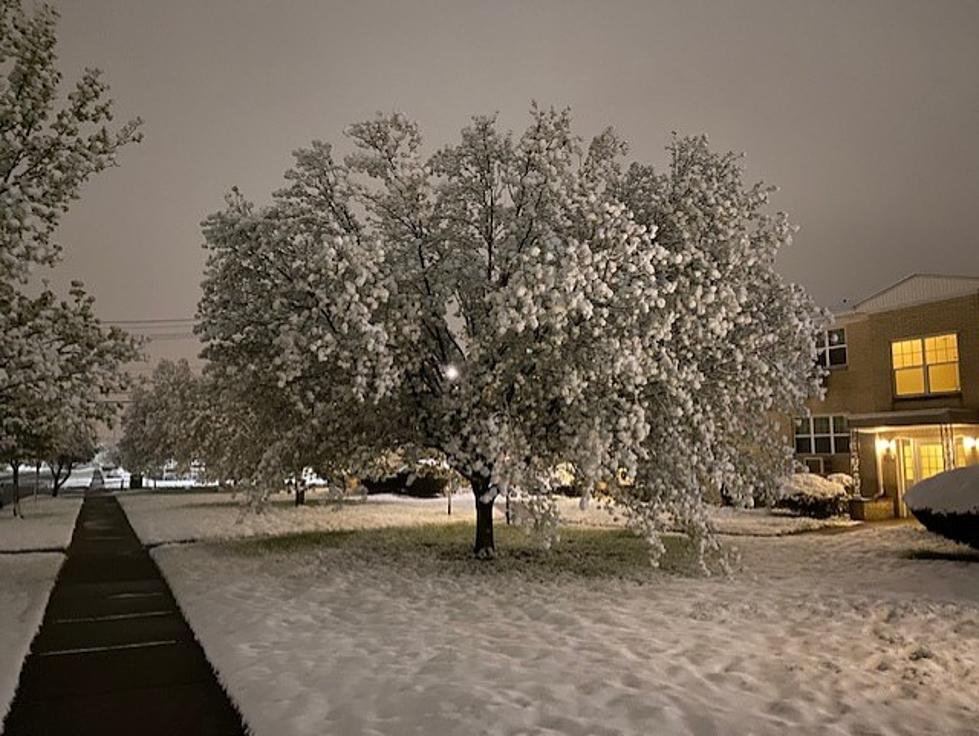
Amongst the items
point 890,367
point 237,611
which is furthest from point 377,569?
point 890,367

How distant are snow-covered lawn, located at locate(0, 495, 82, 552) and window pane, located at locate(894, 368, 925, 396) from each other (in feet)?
75.0

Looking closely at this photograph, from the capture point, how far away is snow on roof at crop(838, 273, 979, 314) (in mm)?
21314

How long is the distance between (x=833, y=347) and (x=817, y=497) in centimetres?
542

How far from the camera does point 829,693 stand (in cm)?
616

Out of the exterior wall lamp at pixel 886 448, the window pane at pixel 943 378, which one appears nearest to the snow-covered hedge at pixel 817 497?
the exterior wall lamp at pixel 886 448

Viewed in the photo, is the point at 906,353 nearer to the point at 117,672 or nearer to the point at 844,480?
the point at 844,480

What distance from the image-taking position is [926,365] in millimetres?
21703

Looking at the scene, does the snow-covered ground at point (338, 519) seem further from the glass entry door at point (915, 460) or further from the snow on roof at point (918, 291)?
the snow on roof at point (918, 291)

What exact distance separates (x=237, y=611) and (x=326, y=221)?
243 inches

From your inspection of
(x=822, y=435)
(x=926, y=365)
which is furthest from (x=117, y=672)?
(x=822, y=435)

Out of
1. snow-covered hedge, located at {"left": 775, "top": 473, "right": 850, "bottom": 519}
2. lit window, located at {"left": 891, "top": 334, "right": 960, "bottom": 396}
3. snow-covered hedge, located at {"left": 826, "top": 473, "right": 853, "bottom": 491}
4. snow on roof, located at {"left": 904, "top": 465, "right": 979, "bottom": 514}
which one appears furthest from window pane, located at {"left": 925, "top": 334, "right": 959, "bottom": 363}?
snow on roof, located at {"left": 904, "top": 465, "right": 979, "bottom": 514}

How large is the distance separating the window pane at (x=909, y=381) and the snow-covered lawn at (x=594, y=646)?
895 cm

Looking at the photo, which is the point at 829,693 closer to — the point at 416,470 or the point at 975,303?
the point at 416,470

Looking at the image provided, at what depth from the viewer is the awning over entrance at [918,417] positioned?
771 inches
